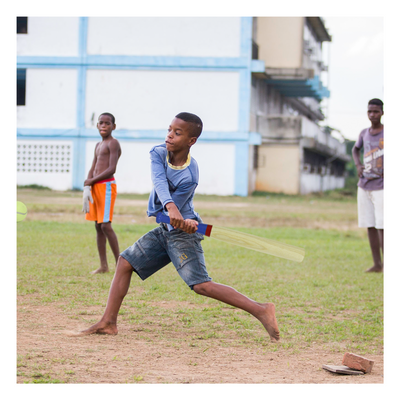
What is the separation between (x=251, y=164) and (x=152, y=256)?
18.3 meters

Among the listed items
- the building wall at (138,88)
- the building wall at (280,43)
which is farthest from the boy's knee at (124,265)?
the building wall at (280,43)

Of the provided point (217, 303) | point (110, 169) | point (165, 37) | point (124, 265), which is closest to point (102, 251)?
point (110, 169)

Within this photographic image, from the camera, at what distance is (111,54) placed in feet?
68.2

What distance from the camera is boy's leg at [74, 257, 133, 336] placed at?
367cm

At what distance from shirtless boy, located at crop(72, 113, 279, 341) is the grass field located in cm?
26

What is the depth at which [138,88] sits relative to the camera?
68.6 ft

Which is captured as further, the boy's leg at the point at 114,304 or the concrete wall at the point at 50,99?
the concrete wall at the point at 50,99

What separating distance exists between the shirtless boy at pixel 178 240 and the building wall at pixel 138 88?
17.0 m

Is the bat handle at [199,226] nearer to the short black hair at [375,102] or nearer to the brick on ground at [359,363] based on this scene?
the brick on ground at [359,363]

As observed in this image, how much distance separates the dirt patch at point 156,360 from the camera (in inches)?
112

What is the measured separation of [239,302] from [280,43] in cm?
2135

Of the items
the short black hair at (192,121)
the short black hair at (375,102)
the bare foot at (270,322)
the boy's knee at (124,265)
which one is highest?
the short black hair at (375,102)

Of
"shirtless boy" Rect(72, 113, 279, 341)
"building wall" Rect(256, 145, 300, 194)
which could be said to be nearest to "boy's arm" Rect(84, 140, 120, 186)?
"shirtless boy" Rect(72, 113, 279, 341)

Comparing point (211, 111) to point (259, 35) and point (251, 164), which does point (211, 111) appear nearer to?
point (251, 164)
